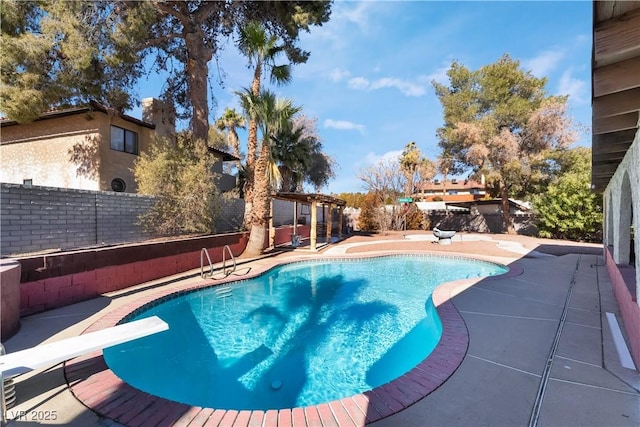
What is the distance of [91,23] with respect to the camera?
422 inches

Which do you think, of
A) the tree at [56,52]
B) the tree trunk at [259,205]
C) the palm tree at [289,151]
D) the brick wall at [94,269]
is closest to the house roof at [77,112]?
the tree at [56,52]

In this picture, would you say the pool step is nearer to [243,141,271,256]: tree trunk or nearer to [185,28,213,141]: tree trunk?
[243,141,271,256]: tree trunk

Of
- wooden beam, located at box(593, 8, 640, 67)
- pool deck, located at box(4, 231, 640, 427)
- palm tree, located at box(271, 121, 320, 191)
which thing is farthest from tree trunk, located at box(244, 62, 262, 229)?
wooden beam, located at box(593, 8, 640, 67)

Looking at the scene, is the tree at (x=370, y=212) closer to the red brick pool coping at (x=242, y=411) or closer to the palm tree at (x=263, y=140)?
the palm tree at (x=263, y=140)

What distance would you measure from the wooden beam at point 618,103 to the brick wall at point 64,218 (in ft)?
37.0

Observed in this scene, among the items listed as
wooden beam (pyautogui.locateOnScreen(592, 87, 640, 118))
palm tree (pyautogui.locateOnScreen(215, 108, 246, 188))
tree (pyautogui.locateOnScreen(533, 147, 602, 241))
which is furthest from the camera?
palm tree (pyautogui.locateOnScreen(215, 108, 246, 188))

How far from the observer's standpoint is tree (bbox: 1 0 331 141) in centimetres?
975

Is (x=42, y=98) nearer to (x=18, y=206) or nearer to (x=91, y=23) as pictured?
(x=91, y=23)

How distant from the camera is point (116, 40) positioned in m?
10.8

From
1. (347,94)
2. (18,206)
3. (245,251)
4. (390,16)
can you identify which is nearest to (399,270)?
(245,251)

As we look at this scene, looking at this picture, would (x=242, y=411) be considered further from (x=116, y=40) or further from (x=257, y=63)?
(x=257, y=63)

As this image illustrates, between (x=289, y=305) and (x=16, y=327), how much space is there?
517cm

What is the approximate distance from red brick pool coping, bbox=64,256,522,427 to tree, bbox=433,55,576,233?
2268 centimetres

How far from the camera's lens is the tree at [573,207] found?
1788 cm
